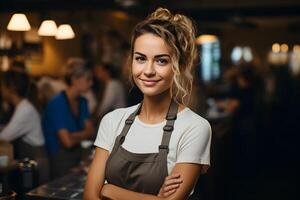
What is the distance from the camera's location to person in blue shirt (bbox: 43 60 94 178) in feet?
14.1

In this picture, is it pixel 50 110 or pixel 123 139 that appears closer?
pixel 123 139

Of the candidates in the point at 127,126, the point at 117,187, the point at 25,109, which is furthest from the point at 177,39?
the point at 25,109

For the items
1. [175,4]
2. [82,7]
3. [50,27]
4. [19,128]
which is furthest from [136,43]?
[175,4]

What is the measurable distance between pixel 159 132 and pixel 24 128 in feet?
8.07

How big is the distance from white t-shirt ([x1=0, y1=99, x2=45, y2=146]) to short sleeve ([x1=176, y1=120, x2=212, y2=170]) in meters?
2.52

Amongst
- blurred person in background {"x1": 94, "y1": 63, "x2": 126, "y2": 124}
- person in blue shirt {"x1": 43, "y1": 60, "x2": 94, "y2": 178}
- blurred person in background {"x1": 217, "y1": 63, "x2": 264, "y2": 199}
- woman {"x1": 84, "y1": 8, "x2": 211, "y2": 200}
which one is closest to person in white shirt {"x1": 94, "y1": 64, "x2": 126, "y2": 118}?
blurred person in background {"x1": 94, "y1": 63, "x2": 126, "y2": 124}

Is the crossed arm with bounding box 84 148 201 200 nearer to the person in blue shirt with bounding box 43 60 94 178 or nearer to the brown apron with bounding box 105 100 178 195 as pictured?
the brown apron with bounding box 105 100 178 195

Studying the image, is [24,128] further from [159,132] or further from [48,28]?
[159,132]

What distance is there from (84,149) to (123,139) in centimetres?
206

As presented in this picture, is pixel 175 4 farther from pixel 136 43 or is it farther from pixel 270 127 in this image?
pixel 136 43

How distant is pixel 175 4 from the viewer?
938cm

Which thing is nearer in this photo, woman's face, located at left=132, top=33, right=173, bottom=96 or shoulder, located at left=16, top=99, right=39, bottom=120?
woman's face, located at left=132, top=33, right=173, bottom=96

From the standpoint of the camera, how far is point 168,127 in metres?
2.08

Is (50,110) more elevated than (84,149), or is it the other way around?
(50,110)
